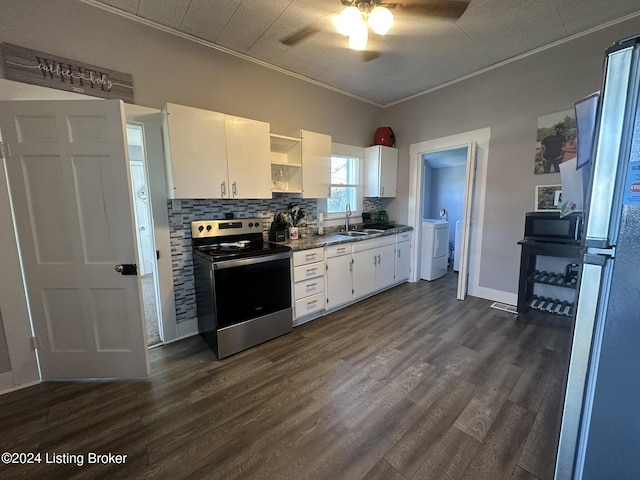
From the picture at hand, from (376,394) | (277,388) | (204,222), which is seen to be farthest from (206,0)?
(376,394)

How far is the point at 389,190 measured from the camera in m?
4.30

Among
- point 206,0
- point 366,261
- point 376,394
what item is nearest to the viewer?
point 376,394

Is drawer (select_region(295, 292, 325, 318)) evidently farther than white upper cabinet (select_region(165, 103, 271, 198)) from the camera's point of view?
Yes

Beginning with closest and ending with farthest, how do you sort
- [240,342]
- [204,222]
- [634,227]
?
[634,227], [240,342], [204,222]

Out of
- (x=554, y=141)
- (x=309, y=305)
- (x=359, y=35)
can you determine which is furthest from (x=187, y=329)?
(x=554, y=141)

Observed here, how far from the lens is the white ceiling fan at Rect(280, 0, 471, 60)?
1.81 m

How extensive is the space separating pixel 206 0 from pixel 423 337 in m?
3.49

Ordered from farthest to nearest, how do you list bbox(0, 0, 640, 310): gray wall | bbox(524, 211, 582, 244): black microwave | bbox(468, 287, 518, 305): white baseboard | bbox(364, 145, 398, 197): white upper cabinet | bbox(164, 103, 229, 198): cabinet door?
bbox(364, 145, 398, 197): white upper cabinet < bbox(468, 287, 518, 305): white baseboard < bbox(524, 211, 582, 244): black microwave < bbox(164, 103, 229, 198): cabinet door < bbox(0, 0, 640, 310): gray wall

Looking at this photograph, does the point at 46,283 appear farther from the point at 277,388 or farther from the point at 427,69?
the point at 427,69

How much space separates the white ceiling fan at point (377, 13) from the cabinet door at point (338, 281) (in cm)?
209

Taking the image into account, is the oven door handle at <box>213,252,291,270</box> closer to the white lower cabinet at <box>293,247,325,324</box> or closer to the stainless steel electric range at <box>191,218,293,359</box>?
the stainless steel electric range at <box>191,218,293,359</box>

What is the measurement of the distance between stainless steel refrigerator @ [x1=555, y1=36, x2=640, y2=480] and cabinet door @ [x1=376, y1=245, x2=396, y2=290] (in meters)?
2.78

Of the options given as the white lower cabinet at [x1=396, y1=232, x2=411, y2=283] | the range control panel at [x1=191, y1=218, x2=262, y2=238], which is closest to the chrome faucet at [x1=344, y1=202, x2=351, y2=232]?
the white lower cabinet at [x1=396, y1=232, x2=411, y2=283]

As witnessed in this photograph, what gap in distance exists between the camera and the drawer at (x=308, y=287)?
280 cm
